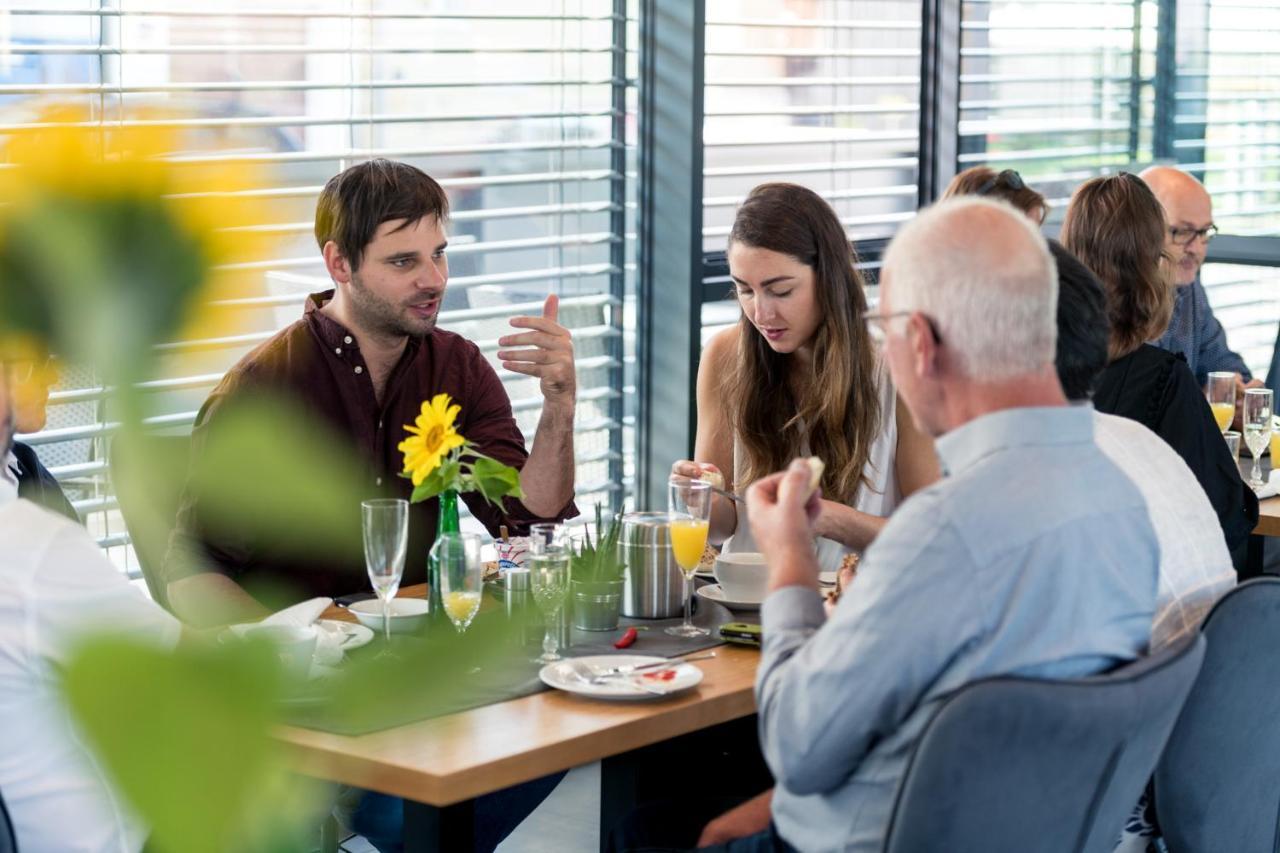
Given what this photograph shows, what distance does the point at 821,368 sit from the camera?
2.78 metres

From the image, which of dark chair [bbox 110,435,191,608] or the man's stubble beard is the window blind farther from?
dark chair [bbox 110,435,191,608]

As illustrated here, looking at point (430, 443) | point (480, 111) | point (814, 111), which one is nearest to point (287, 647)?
point (430, 443)

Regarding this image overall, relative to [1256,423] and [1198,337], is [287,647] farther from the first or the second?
[1198,337]

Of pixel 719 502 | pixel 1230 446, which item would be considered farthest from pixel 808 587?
pixel 1230 446

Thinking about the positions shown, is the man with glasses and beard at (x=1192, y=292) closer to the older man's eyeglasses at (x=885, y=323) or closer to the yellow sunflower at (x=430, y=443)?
the yellow sunflower at (x=430, y=443)

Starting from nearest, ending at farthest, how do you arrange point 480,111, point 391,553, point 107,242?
point 107,242 → point 391,553 → point 480,111

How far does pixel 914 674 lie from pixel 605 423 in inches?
119

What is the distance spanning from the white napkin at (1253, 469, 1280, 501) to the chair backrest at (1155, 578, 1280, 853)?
1.38m

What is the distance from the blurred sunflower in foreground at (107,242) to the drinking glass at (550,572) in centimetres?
149

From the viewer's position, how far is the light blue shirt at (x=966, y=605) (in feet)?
4.57

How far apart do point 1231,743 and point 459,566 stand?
0.94 meters

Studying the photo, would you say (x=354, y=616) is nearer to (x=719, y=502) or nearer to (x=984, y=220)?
(x=719, y=502)

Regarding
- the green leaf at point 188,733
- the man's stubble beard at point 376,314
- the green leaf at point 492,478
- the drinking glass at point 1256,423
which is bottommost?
the drinking glass at point 1256,423

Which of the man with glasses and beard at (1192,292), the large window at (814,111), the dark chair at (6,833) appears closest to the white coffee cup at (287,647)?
the dark chair at (6,833)
